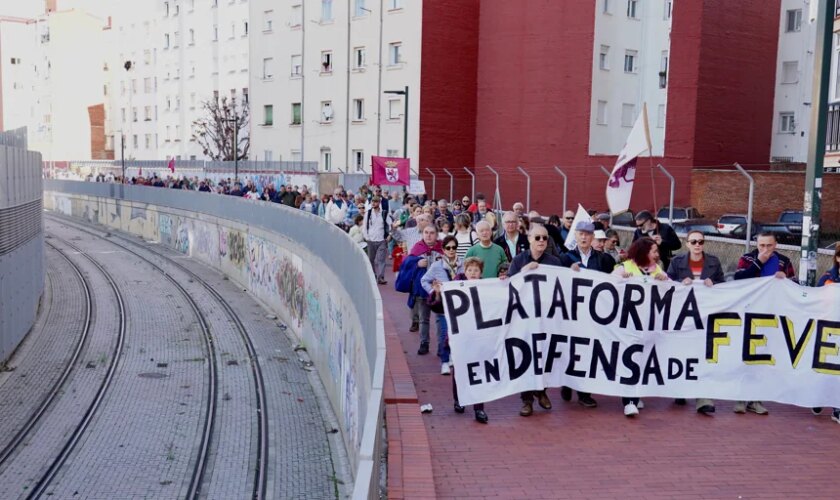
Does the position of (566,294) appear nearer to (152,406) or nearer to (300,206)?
(152,406)

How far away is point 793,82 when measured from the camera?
4631 cm

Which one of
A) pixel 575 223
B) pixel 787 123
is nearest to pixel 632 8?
pixel 787 123

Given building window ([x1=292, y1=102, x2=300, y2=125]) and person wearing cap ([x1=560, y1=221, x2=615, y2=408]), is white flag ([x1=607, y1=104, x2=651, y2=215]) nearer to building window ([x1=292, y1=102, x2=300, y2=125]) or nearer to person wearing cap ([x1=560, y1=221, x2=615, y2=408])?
person wearing cap ([x1=560, y1=221, x2=615, y2=408])

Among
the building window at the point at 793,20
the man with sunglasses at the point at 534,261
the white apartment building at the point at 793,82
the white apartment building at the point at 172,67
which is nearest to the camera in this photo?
the man with sunglasses at the point at 534,261

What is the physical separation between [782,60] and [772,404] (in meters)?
42.5

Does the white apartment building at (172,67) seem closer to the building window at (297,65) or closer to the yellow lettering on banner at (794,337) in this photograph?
the building window at (297,65)

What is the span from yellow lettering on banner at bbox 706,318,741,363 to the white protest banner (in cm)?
1

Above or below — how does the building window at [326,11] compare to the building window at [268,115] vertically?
above

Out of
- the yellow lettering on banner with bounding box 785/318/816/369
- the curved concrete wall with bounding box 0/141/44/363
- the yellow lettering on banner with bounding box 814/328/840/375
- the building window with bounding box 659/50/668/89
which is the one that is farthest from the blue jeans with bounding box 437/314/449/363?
the building window with bounding box 659/50/668/89

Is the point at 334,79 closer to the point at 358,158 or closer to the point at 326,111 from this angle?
the point at 326,111

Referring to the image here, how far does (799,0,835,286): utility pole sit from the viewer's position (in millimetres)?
9586

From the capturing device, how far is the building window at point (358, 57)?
47094 millimetres

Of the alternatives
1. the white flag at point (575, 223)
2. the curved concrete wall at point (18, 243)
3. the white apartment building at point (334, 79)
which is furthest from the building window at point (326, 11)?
the white flag at point (575, 223)

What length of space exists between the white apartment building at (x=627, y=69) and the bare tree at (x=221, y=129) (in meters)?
27.4
